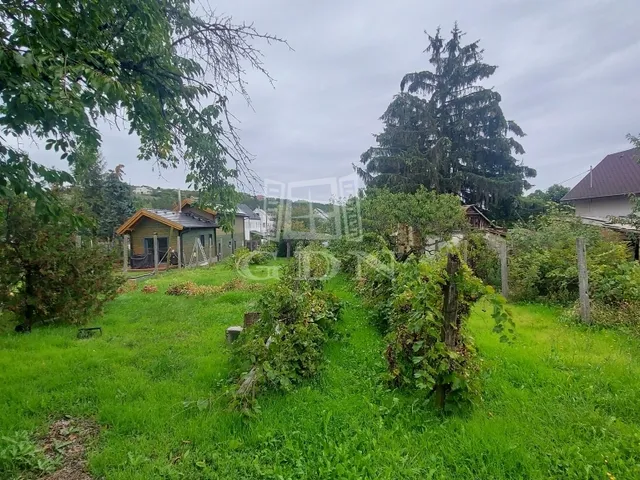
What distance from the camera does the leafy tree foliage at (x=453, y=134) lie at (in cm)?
1764

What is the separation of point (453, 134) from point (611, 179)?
825 centimetres

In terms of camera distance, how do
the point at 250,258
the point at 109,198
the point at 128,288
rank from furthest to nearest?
the point at 109,198, the point at 250,258, the point at 128,288

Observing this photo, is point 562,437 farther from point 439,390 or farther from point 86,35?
point 86,35

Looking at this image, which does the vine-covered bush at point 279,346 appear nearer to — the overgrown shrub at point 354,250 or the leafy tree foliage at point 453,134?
the overgrown shrub at point 354,250

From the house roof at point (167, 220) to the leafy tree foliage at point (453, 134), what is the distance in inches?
402

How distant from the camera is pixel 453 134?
61.3 feet

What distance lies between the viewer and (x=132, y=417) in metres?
2.64

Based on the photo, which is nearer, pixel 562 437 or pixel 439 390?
pixel 562 437

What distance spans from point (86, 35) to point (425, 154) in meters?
17.1

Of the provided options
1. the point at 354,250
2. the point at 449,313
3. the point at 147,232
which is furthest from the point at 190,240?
the point at 449,313

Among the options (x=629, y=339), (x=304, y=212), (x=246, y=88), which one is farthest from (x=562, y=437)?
(x=304, y=212)

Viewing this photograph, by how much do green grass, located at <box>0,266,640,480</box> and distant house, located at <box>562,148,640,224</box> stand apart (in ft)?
50.0

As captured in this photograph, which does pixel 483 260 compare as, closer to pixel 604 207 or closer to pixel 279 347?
pixel 279 347

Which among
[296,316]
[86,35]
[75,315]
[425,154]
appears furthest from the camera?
[425,154]
